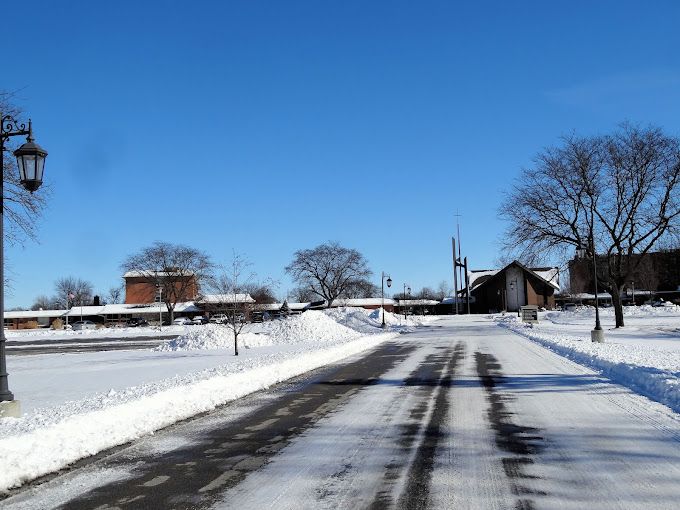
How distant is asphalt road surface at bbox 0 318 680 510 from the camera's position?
5574 millimetres

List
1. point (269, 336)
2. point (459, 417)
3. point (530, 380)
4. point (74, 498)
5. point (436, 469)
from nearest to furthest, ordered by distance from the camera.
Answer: point (74, 498), point (436, 469), point (459, 417), point (530, 380), point (269, 336)

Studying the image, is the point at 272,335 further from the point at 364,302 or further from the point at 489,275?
the point at 364,302

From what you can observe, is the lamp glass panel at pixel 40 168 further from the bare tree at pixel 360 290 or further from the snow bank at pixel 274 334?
the bare tree at pixel 360 290

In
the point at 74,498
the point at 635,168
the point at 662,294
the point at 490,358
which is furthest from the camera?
the point at 662,294

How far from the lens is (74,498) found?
5879 millimetres

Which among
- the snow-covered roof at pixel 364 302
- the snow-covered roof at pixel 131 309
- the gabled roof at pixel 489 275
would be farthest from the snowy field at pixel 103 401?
the snow-covered roof at pixel 364 302

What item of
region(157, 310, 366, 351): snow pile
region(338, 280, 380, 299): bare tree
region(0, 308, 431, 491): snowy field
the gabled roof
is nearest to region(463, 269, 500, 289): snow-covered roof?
the gabled roof

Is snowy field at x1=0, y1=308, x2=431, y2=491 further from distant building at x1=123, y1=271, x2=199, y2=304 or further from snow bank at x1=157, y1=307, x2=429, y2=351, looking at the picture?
distant building at x1=123, y1=271, x2=199, y2=304

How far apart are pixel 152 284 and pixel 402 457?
100 metres

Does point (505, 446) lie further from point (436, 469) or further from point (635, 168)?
point (635, 168)

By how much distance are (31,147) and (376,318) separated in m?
52.6

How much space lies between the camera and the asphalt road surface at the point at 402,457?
557cm

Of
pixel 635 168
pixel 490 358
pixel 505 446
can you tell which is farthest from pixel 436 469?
pixel 635 168

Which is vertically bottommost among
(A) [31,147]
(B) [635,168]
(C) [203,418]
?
(C) [203,418]
